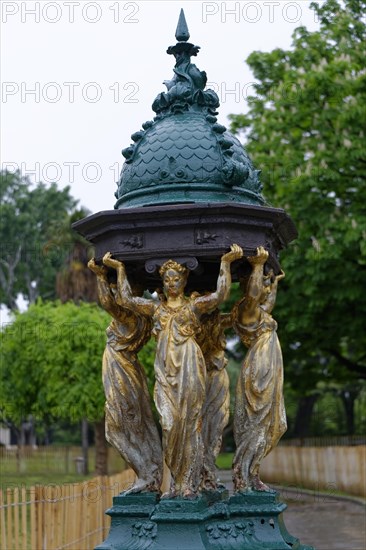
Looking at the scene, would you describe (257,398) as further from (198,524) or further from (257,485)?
(198,524)

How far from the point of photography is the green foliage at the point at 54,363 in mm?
27078

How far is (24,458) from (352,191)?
20018 millimetres

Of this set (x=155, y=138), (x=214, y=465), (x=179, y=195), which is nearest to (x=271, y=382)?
(x=214, y=465)

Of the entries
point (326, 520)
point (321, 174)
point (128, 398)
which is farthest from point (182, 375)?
point (326, 520)

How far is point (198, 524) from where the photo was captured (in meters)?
7.30

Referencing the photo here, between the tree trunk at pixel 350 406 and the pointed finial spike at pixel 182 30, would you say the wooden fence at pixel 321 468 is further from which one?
the pointed finial spike at pixel 182 30

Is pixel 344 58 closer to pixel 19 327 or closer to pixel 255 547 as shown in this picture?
pixel 19 327

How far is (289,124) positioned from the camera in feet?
73.2

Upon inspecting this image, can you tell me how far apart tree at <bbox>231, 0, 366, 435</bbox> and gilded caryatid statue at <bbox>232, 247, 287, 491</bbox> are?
39.5 feet

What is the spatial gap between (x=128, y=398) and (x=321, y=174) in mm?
13551

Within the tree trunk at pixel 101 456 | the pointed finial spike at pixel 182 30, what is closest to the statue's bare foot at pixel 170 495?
the pointed finial spike at pixel 182 30

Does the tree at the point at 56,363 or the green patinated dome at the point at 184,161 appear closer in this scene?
the green patinated dome at the point at 184,161

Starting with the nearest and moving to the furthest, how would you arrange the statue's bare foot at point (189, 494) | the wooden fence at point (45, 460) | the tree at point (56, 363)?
the statue's bare foot at point (189, 494) < the tree at point (56, 363) < the wooden fence at point (45, 460)

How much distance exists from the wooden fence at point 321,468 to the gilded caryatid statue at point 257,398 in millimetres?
17527
